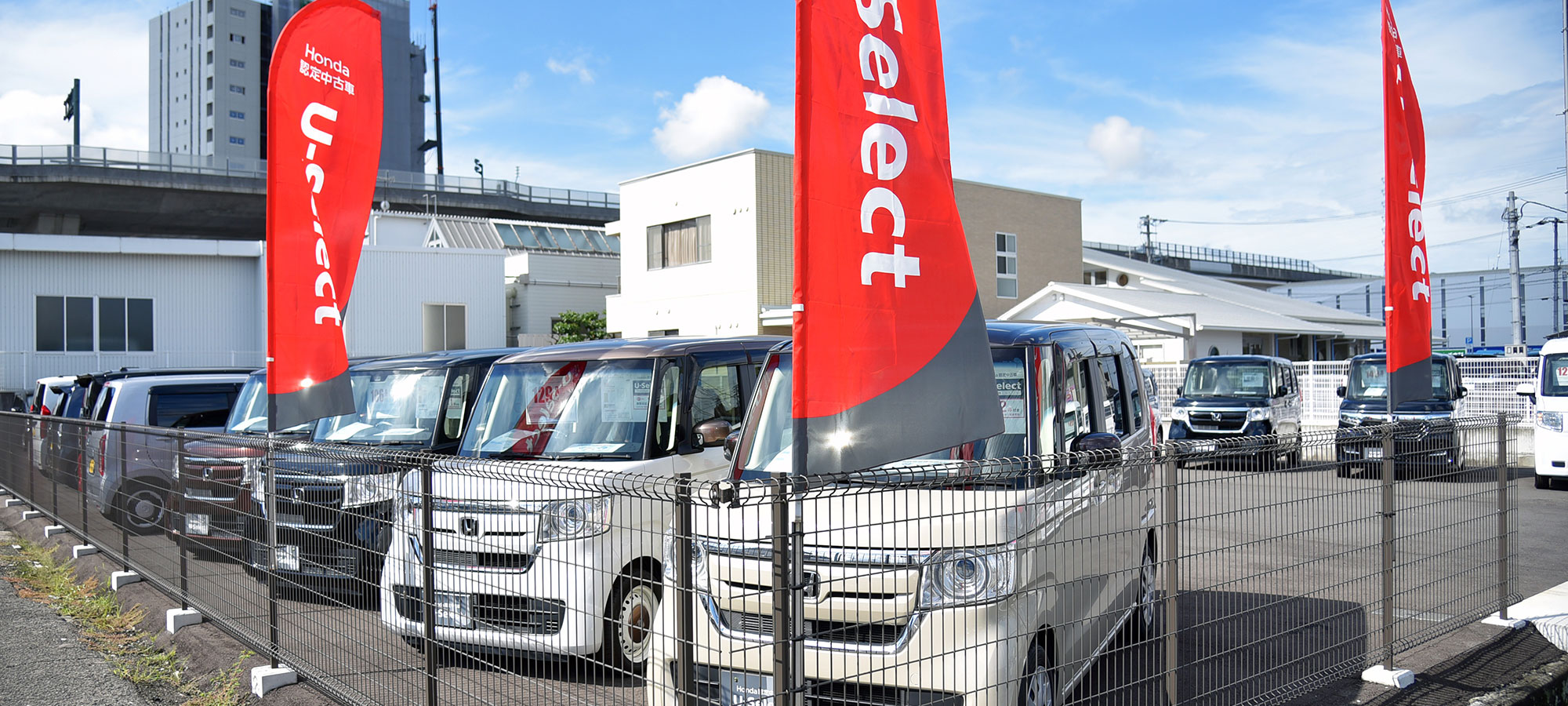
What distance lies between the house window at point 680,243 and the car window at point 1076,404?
2382 cm

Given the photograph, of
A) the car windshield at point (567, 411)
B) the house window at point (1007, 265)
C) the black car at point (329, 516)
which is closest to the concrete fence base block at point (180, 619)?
the black car at point (329, 516)

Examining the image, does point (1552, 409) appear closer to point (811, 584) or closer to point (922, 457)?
point (922, 457)

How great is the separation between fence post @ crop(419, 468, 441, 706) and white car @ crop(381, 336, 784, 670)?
0.02 metres

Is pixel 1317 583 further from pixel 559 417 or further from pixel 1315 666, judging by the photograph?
pixel 559 417

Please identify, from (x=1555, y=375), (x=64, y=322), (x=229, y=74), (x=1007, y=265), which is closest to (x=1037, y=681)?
(x=1555, y=375)

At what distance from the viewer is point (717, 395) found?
24.9 ft

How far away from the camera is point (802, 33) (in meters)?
3.71

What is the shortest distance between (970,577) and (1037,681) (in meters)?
0.57

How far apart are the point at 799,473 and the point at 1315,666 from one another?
3.29m

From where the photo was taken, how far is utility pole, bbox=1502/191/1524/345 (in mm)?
38375

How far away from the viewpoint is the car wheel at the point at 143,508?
7.95 meters

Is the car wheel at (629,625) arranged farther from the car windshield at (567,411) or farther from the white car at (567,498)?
the car windshield at (567,411)

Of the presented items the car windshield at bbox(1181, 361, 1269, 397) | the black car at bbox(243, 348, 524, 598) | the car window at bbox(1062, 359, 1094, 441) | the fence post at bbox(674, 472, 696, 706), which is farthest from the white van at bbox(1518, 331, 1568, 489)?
the black car at bbox(243, 348, 524, 598)

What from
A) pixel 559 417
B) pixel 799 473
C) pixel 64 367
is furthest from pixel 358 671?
pixel 64 367
